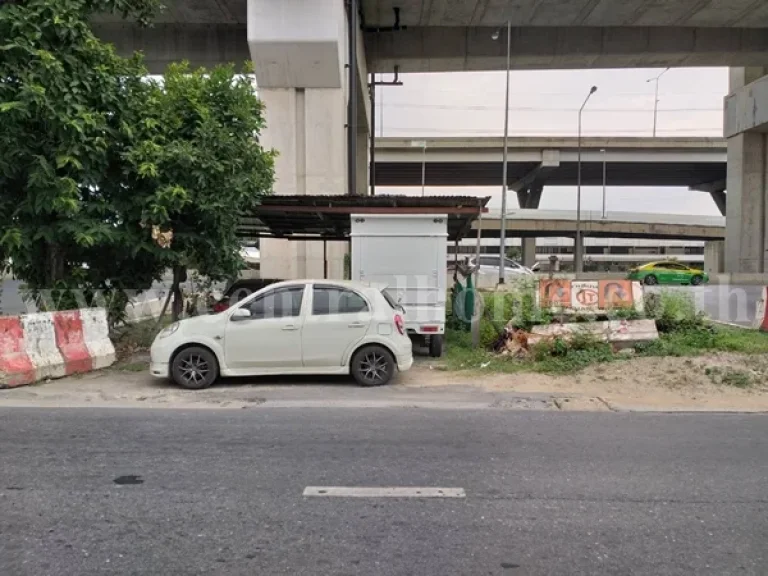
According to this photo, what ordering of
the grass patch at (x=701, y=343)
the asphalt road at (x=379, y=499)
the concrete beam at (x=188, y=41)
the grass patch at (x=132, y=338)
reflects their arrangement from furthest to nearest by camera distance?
the concrete beam at (x=188, y=41) → the grass patch at (x=132, y=338) → the grass patch at (x=701, y=343) → the asphalt road at (x=379, y=499)

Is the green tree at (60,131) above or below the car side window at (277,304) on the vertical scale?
above

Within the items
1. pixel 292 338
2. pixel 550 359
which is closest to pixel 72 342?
pixel 292 338

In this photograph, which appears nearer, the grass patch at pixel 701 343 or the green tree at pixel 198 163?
the green tree at pixel 198 163

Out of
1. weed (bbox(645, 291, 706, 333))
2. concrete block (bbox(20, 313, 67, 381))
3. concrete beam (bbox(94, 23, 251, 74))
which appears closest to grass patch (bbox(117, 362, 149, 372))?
concrete block (bbox(20, 313, 67, 381))

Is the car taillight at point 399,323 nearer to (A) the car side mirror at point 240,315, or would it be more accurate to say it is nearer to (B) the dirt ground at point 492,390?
(B) the dirt ground at point 492,390

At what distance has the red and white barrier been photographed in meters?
7.91

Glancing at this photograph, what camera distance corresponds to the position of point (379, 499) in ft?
13.6

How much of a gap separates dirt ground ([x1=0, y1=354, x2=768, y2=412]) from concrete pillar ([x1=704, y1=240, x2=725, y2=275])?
109 feet

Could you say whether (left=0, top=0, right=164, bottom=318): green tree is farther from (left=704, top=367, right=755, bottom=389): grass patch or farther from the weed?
the weed

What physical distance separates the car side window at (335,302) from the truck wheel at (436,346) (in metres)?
2.46

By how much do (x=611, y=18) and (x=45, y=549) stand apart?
22099mm

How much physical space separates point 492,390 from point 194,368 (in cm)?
409

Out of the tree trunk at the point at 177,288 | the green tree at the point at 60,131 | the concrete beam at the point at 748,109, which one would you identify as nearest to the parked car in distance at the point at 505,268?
the concrete beam at the point at 748,109

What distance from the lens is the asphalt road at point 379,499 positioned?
331 cm
